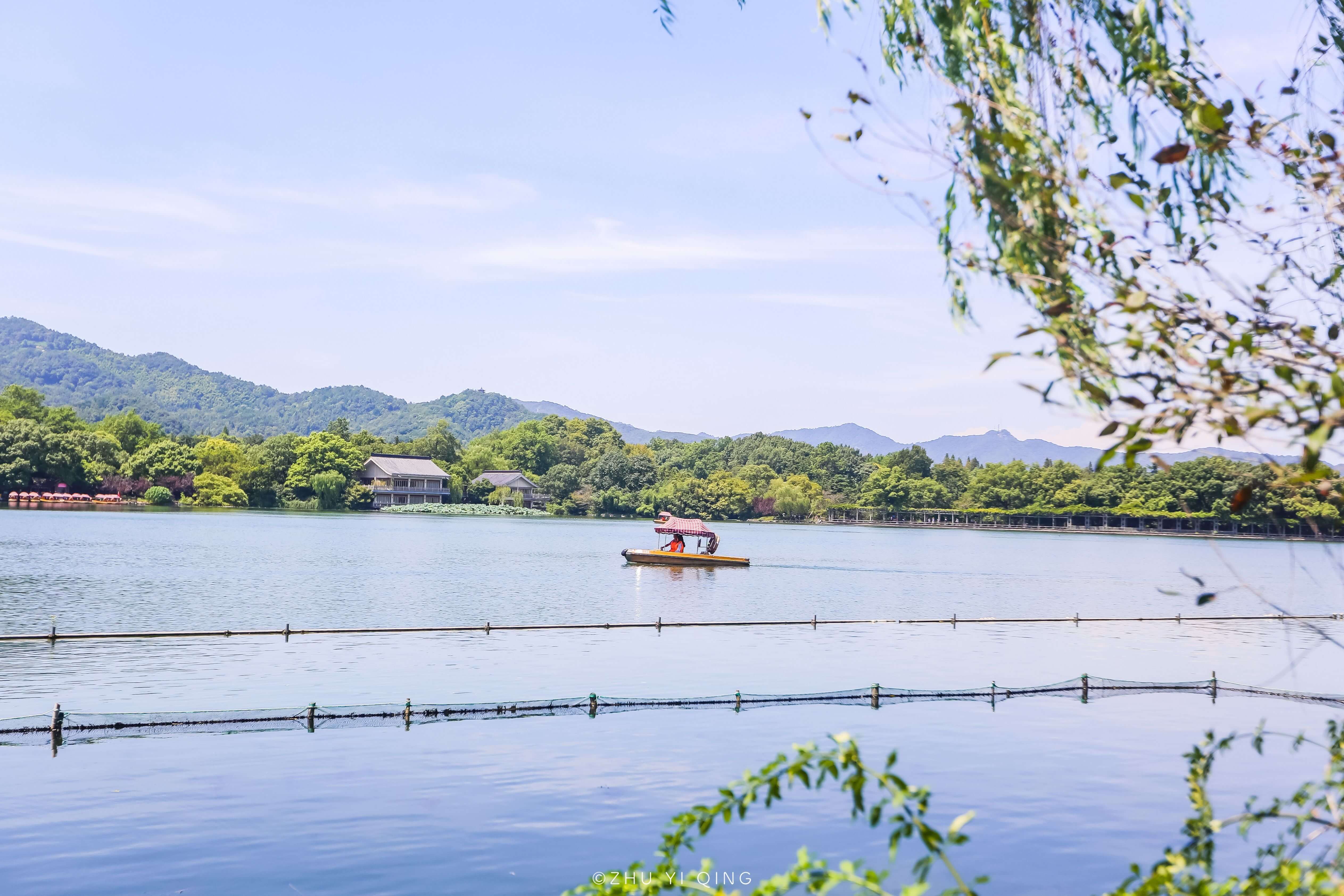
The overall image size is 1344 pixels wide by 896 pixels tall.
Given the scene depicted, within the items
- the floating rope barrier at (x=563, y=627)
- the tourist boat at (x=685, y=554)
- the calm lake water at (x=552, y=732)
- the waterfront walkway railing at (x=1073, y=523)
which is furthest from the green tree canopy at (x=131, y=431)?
the floating rope barrier at (x=563, y=627)

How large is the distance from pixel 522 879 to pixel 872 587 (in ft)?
138

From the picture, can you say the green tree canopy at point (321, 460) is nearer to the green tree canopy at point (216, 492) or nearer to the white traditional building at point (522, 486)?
the green tree canopy at point (216, 492)

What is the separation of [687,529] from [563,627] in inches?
1286

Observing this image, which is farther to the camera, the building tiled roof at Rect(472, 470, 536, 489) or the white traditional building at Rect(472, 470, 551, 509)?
the building tiled roof at Rect(472, 470, 536, 489)

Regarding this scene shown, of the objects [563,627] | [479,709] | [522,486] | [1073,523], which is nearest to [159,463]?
[522,486]

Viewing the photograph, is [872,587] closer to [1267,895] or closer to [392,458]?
[1267,895]

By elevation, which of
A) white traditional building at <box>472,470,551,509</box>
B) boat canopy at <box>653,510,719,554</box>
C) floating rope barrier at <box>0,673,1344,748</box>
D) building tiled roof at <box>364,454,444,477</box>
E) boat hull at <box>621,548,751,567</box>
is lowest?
floating rope barrier at <box>0,673,1344,748</box>

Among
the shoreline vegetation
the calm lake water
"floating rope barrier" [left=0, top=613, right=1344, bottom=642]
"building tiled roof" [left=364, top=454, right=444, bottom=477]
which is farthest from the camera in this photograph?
"building tiled roof" [left=364, top=454, right=444, bottom=477]

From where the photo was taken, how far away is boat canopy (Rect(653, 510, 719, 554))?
2324 inches

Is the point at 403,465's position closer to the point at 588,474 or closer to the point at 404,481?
the point at 404,481

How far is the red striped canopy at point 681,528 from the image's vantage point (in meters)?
59.1

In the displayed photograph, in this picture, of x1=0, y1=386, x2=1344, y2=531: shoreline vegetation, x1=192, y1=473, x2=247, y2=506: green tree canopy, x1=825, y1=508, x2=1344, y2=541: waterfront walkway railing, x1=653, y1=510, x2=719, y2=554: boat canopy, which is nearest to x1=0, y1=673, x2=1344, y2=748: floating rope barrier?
x1=653, y1=510, x2=719, y2=554: boat canopy

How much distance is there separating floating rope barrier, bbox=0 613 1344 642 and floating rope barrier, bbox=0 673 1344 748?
3.75 metres

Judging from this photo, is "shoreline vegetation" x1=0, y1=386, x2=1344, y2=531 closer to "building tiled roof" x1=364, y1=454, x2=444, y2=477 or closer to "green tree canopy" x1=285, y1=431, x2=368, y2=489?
"green tree canopy" x1=285, y1=431, x2=368, y2=489
